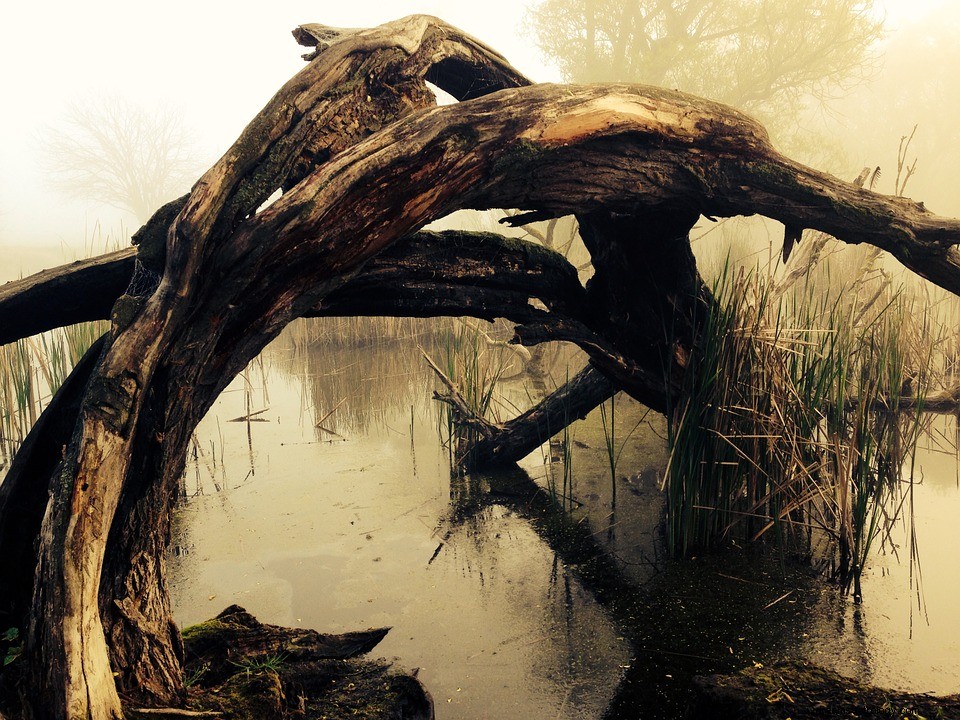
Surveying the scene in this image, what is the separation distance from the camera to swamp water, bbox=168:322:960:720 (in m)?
2.03

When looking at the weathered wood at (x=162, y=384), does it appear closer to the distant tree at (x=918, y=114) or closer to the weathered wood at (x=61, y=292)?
the weathered wood at (x=61, y=292)

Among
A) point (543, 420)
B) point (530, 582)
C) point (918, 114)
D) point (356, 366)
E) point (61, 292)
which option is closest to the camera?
point (61, 292)

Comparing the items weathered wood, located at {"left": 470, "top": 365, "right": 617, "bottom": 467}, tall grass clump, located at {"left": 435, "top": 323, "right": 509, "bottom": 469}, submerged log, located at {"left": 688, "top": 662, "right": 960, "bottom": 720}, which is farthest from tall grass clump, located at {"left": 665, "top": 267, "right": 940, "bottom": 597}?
tall grass clump, located at {"left": 435, "top": 323, "right": 509, "bottom": 469}

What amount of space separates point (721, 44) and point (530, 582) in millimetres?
13836

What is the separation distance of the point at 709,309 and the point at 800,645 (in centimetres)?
115

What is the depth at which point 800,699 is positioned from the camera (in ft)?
5.23

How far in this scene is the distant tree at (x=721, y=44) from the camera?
12539 millimetres

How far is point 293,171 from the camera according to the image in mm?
1906

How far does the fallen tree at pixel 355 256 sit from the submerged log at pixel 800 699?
1.20 m

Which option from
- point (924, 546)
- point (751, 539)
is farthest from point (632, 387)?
point (924, 546)

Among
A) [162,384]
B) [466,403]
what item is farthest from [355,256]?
[466,403]

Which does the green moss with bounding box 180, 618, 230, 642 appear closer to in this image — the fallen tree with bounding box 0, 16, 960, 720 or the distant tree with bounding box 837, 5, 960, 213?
the fallen tree with bounding box 0, 16, 960, 720

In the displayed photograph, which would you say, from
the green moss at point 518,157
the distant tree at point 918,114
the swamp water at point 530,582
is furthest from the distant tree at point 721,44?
the green moss at point 518,157

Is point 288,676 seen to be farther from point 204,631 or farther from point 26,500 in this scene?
point 26,500
